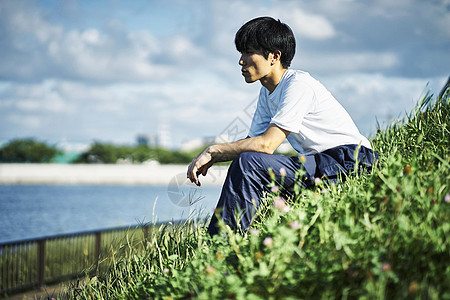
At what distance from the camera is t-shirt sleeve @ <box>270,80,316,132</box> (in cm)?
292

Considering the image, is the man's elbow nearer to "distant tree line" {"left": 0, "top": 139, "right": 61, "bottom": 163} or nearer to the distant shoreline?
the distant shoreline

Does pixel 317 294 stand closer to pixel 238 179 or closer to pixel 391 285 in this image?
pixel 391 285

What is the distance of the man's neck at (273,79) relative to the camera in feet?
10.8

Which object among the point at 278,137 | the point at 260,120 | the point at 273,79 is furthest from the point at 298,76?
the point at 260,120

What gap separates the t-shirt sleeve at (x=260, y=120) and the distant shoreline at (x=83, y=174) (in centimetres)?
4699

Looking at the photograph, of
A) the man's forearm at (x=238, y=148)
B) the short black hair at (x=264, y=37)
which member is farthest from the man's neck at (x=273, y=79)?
the man's forearm at (x=238, y=148)

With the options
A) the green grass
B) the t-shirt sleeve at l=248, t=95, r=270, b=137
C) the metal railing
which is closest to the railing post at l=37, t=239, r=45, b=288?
the metal railing

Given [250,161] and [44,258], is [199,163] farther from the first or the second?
[44,258]

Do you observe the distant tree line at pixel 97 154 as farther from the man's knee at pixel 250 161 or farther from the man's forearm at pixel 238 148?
A: the man's knee at pixel 250 161

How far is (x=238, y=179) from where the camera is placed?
2.80 metres

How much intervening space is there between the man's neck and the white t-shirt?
0.21 ft

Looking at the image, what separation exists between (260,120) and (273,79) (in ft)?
1.35

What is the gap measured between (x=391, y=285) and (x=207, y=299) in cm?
76

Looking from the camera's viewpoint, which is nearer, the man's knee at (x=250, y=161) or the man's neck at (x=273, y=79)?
the man's knee at (x=250, y=161)
